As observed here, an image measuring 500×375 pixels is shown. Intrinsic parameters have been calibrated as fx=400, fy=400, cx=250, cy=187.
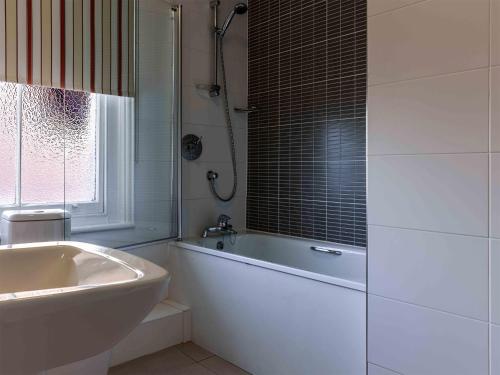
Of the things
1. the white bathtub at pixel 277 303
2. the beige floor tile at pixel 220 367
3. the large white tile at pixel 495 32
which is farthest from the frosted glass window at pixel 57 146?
the large white tile at pixel 495 32

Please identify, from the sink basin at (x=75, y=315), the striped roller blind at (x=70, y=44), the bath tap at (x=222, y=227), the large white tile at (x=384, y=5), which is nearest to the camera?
the sink basin at (x=75, y=315)

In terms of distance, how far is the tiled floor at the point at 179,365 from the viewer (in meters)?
2.03

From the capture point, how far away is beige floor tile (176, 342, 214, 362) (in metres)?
2.20

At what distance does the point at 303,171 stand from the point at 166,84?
Answer: 1054 mm

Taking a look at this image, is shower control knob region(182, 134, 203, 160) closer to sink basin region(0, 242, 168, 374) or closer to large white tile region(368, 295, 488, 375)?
large white tile region(368, 295, 488, 375)

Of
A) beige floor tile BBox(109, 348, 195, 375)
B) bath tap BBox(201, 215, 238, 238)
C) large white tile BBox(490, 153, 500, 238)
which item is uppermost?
large white tile BBox(490, 153, 500, 238)

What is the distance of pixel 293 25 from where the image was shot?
273 cm

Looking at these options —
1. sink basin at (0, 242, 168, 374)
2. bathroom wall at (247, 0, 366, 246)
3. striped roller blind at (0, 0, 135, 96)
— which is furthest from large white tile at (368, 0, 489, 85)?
striped roller blind at (0, 0, 135, 96)

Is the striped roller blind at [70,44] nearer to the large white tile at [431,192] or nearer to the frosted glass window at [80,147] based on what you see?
the frosted glass window at [80,147]

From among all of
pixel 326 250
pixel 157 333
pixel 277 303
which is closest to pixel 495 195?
pixel 277 303

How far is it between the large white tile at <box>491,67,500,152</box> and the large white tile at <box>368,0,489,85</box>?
0.05 meters

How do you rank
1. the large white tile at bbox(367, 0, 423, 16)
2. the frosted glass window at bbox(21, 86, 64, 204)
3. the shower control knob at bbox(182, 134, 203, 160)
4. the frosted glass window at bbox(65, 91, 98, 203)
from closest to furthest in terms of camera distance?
the large white tile at bbox(367, 0, 423, 16) → the frosted glass window at bbox(21, 86, 64, 204) → the frosted glass window at bbox(65, 91, 98, 203) → the shower control knob at bbox(182, 134, 203, 160)

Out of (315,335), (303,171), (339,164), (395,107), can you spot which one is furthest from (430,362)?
(303,171)

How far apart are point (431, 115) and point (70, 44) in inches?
70.4
